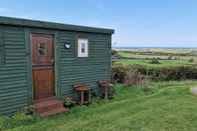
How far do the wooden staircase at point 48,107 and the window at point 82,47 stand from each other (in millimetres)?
1693

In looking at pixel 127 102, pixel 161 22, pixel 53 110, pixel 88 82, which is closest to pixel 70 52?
pixel 88 82

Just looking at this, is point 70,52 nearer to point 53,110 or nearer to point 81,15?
point 53,110

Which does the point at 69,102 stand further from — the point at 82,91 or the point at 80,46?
the point at 80,46

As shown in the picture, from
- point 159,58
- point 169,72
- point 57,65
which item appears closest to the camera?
point 57,65

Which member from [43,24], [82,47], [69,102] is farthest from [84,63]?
[43,24]

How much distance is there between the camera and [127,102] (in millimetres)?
8242

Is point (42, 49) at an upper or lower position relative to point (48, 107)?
upper

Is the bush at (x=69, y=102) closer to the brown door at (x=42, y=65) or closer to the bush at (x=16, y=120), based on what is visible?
the brown door at (x=42, y=65)

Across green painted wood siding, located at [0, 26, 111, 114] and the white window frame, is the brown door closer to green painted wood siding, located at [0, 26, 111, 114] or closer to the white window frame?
green painted wood siding, located at [0, 26, 111, 114]

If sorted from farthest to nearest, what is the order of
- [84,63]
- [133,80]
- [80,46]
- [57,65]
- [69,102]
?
[133,80] < [84,63] < [80,46] < [69,102] < [57,65]

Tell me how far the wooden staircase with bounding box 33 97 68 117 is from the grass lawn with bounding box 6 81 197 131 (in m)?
0.25

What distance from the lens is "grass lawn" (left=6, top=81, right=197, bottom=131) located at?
5645mm

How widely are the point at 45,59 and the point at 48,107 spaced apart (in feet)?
4.36

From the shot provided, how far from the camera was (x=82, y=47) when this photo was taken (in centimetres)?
826
